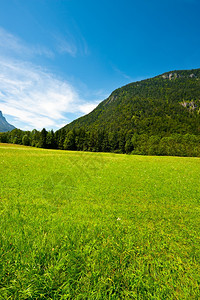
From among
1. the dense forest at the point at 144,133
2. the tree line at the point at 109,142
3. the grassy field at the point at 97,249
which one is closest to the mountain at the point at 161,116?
the dense forest at the point at 144,133

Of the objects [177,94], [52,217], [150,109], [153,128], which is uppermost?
[177,94]

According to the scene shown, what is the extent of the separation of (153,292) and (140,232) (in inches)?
60.5

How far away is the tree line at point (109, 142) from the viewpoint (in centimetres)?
6438

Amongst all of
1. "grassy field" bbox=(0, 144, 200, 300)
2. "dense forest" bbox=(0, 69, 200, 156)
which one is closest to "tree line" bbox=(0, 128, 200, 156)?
"dense forest" bbox=(0, 69, 200, 156)

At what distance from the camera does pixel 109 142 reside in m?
87.6

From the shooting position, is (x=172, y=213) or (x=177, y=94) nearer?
(x=172, y=213)

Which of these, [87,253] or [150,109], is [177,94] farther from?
[87,253]

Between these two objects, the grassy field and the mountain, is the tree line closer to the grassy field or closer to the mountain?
the mountain

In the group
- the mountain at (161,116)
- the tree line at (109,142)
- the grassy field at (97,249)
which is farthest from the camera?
the mountain at (161,116)

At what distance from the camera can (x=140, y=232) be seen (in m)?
3.35

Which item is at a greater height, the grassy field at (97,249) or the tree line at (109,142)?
the tree line at (109,142)

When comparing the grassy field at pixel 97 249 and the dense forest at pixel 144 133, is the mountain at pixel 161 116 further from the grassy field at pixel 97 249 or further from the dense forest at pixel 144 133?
the grassy field at pixel 97 249

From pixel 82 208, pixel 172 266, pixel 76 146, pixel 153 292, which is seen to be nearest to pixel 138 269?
pixel 153 292

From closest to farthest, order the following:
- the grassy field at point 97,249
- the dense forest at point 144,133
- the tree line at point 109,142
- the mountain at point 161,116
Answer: the grassy field at point 97,249
the tree line at point 109,142
the dense forest at point 144,133
the mountain at point 161,116
